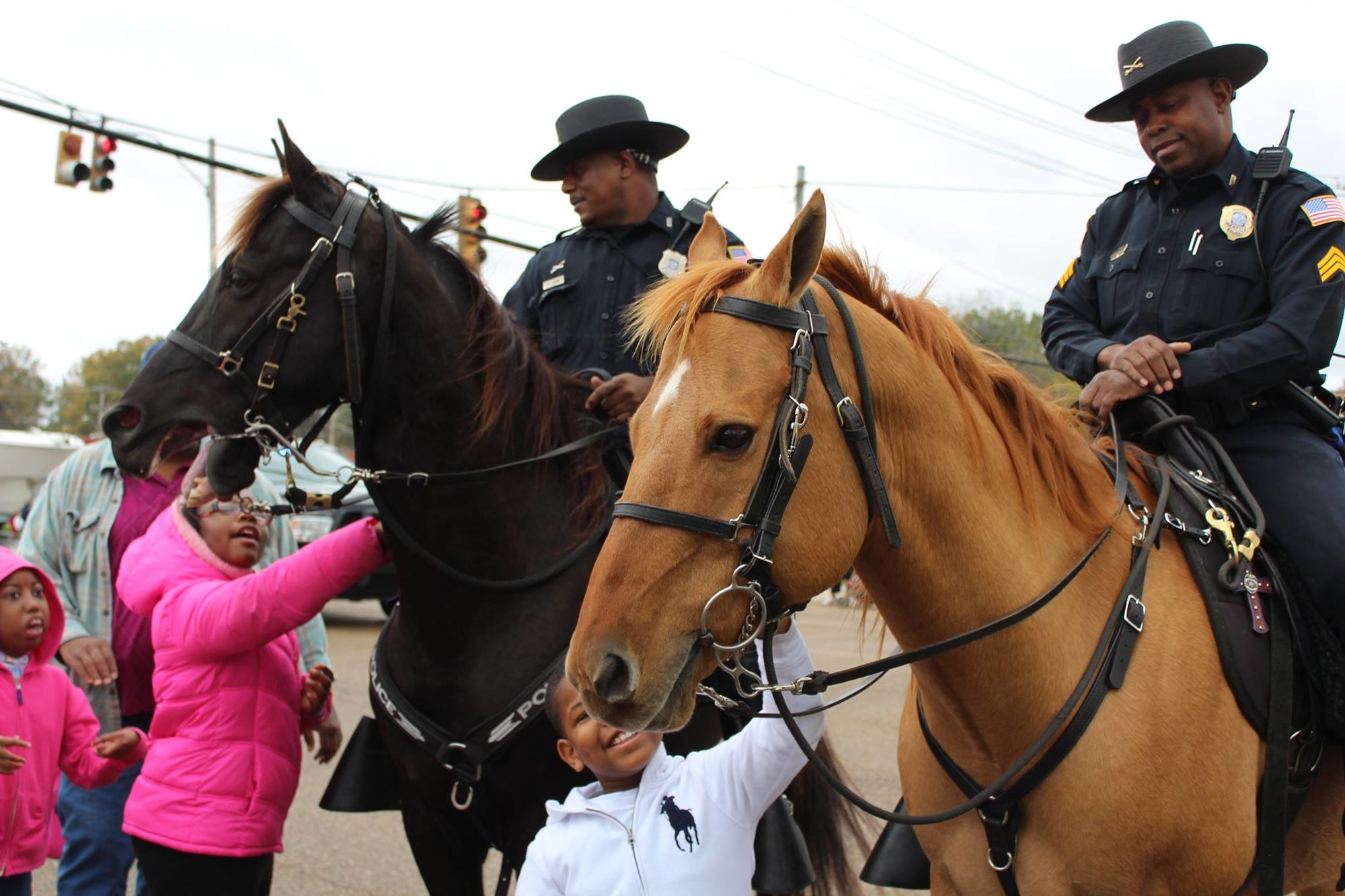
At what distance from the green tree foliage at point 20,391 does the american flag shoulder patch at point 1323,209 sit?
6832 centimetres

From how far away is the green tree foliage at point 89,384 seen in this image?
69250 mm

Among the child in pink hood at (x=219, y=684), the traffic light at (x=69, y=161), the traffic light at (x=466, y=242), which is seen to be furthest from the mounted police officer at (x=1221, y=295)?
the traffic light at (x=69, y=161)

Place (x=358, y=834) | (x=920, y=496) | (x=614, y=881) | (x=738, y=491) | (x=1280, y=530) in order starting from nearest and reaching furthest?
1. (x=738, y=491)
2. (x=920, y=496)
3. (x=614, y=881)
4. (x=1280, y=530)
5. (x=358, y=834)

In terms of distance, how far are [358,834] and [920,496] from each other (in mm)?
4456

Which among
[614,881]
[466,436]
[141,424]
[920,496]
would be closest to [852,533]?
[920,496]

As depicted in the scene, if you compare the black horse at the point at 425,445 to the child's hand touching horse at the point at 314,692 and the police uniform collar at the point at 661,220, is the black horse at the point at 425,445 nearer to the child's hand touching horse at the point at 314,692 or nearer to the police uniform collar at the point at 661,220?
the child's hand touching horse at the point at 314,692

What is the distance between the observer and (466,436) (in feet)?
10.4

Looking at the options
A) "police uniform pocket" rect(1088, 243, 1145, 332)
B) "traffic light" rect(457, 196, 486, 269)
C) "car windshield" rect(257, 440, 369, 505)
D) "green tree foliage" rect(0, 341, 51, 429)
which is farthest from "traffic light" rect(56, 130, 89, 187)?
"green tree foliage" rect(0, 341, 51, 429)

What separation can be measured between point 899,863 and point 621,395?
61.1 inches

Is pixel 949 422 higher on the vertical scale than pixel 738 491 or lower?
higher

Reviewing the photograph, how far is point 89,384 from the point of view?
74.3 metres

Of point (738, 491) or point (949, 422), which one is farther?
point (949, 422)

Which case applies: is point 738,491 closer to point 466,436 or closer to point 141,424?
point 466,436

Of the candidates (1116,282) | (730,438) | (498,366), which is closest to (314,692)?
(498,366)
